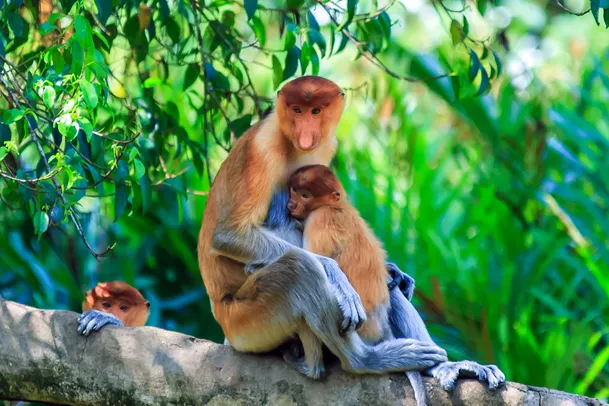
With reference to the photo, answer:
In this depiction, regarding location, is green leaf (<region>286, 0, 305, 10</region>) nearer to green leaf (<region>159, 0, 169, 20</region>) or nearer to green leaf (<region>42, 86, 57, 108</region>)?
green leaf (<region>159, 0, 169, 20</region>)

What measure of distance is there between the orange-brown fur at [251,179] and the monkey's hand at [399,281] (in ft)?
1.82

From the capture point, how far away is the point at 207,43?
13.3 ft

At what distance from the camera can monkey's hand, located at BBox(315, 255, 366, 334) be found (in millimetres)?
2975

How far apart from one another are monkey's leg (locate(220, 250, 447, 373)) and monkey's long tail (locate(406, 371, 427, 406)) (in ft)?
0.12

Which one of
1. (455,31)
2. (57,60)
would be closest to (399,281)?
(455,31)

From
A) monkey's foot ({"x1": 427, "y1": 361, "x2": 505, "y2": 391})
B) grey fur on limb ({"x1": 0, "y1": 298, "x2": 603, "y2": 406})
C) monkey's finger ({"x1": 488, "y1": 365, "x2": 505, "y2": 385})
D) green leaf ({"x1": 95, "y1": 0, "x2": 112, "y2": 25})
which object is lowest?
grey fur on limb ({"x1": 0, "y1": 298, "x2": 603, "y2": 406})

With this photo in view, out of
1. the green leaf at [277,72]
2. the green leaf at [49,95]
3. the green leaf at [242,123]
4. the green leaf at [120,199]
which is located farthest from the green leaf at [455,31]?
the green leaf at [49,95]

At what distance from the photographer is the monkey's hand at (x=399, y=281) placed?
356 cm

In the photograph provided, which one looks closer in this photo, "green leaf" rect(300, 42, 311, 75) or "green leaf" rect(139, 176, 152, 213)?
"green leaf" rect(139, 176, 152, 213)

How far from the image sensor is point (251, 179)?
10.9 ft

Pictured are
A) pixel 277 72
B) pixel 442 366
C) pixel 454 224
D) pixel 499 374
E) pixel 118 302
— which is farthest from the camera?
pixel 454 224

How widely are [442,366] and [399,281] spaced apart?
719mm

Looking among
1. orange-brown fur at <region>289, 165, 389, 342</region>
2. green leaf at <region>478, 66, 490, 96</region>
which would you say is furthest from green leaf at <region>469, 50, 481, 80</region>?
orange-brown fur at <region>289, 165, 389, 342</region>

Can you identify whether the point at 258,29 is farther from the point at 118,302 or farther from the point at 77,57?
the point at 118,302
